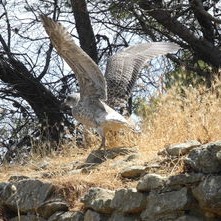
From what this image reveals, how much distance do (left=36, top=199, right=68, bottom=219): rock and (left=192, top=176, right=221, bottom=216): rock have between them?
167 centimetres

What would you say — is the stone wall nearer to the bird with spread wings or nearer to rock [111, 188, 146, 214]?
rock [111, 188, 146, 214]

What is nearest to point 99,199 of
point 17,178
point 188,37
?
point 17,178

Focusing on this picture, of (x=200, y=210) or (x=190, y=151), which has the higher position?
(x=190, y=151)

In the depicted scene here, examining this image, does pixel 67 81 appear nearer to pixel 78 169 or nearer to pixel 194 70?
pixel 194 70

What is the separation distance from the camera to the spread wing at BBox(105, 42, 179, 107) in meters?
8.52

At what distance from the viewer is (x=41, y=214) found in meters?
6.35

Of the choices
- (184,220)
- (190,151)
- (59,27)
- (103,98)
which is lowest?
(184,220)

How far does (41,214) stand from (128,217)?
1.19 meters

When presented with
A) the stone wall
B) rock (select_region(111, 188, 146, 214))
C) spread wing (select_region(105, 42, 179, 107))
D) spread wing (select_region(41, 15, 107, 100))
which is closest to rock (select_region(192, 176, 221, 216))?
the stone wall

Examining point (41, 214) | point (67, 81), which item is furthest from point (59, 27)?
point (67, 81)

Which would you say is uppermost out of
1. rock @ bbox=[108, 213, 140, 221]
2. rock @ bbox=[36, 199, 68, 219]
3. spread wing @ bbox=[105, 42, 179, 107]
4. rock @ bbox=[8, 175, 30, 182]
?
spread wing @ bbox=[105, 42, 179, 107]

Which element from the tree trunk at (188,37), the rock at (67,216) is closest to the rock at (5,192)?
the rock at (67,216)

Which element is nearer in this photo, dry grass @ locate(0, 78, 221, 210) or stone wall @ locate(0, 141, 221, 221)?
stone wall @ locate(0, 141, 221, 221)

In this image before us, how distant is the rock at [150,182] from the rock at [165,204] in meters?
0.06
